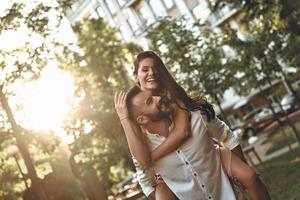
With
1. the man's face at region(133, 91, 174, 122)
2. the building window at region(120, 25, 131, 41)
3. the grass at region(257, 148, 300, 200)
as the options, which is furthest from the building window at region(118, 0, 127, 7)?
the man's face at region(133, 91, 174, 122)

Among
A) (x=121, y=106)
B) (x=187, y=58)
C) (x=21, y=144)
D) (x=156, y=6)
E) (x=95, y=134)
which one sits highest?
(x=156, y=6)

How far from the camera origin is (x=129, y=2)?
153 ft

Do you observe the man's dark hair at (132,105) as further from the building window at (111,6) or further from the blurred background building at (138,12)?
the building window at (111,6)

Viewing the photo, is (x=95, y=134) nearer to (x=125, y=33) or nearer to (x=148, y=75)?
(x=148, y=75)

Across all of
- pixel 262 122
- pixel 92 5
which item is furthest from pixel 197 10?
pixel 262 122

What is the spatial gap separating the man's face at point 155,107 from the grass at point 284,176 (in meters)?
6.22

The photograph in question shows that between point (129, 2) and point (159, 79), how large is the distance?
45.7 meters

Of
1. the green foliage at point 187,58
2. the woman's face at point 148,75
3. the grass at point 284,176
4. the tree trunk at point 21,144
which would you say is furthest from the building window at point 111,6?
the woman's face at point 148,75

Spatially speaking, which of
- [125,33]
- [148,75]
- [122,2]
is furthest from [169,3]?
[148,75]

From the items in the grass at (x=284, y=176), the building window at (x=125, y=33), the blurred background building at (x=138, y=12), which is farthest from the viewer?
the building window at (x=125, y=33)

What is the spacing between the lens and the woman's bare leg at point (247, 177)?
2.05 metres

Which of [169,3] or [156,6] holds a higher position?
[156,6]

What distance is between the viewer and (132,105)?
86.0 inches

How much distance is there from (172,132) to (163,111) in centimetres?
11
